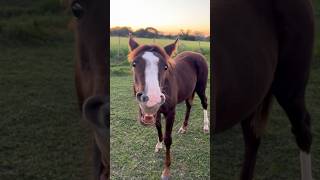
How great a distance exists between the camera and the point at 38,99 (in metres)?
4.40

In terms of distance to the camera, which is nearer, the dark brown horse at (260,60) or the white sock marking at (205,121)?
the white sock marking at (205,121)

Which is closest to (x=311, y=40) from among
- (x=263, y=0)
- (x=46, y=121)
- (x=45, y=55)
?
(x=263, y=0)

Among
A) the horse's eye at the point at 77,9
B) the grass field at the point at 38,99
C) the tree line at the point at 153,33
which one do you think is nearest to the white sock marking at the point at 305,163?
the grass field at the point at 38,99

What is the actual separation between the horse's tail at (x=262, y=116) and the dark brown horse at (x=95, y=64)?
856mm

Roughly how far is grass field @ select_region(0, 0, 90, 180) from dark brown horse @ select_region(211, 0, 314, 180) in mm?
980

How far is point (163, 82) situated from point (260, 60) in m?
0.53

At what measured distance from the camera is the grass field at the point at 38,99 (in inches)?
125

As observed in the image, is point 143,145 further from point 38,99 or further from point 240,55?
point 38,99

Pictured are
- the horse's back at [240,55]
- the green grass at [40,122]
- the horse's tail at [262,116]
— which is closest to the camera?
the horse's back at [240,55]

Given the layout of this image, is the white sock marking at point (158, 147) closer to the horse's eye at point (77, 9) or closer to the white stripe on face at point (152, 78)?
the white stripe on face at point (152, 78)

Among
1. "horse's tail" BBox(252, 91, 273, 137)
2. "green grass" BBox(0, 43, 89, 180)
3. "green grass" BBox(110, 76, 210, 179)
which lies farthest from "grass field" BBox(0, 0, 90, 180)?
"green grass" BBox(110, 76, 210, 179)

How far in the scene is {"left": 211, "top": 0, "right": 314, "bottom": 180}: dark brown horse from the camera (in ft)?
5.24

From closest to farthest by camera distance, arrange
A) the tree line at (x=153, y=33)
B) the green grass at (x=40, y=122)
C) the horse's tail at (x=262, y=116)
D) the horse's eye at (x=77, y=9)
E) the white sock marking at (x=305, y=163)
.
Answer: the tree line at (x=153, y=33)
the horse's eye at (x=77, y=9)
the horse's tail at (x=262, y=116)
the white sock marking at (x=305, y=163)
the green grass at (x=40, y=122)

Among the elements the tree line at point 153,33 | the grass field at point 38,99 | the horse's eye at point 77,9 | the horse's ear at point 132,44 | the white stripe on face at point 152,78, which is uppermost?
the horse's eye at point 77,9
